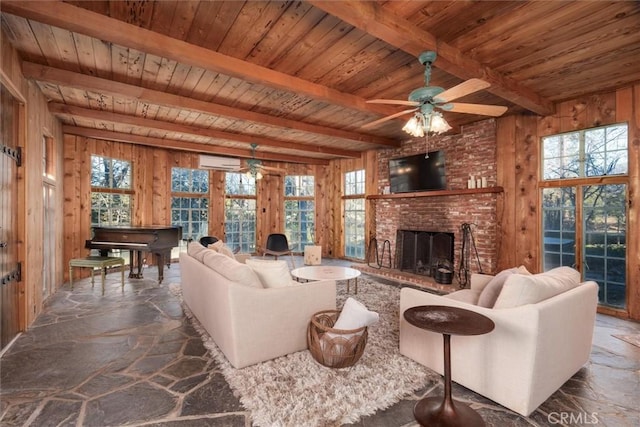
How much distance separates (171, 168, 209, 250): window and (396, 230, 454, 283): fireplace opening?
4.61 m

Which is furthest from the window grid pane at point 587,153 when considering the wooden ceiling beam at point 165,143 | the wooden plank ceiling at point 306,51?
the wooden ceiling beam at point 165,143

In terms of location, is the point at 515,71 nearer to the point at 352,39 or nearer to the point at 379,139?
the point at 352,39

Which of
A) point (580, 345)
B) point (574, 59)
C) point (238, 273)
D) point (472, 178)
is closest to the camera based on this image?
point (580, 345)

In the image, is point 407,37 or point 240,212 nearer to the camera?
point 407,37

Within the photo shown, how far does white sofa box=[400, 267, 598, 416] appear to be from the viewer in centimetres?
182

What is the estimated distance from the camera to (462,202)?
5285 mm

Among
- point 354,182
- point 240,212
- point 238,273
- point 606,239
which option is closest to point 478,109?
point 238,273

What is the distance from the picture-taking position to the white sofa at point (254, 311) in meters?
2.38

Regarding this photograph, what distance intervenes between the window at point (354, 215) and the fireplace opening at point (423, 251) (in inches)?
56.1

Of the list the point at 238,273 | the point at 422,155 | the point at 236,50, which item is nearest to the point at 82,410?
the point at 238,273

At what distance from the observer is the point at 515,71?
3.19 meters

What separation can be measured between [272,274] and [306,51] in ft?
6.81

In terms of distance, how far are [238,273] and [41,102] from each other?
3749 mm

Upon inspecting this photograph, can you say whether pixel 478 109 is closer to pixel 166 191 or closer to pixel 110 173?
pixel 166 191
